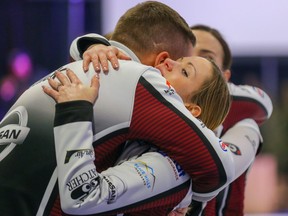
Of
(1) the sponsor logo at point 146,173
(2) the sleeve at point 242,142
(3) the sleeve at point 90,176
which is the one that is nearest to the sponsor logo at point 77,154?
(3) the sleeve at point 90,176

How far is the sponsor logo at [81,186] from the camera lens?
1305 mm

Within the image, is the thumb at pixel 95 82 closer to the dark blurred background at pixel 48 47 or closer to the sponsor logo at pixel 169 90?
the sponsor logo at pixel 169 90

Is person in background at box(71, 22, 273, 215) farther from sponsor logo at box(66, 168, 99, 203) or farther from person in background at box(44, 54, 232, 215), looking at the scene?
sponsor logo at box(66, 168, 99, 203)

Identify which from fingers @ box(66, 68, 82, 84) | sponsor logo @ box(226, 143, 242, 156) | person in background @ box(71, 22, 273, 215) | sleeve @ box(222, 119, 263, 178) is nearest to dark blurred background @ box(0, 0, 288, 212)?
person in background @ box(71, 22, 273, 215)

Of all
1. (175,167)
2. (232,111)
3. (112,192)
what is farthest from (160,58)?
(232,111)

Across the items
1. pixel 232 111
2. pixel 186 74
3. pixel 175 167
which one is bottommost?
pixel 232 111

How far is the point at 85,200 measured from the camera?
4.30ft

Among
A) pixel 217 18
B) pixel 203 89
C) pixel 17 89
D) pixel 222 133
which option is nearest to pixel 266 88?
pixel 217 18

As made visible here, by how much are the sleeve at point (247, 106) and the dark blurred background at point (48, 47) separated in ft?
8.20

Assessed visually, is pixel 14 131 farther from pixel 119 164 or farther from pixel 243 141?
pixel 243 141

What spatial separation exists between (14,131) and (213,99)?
0.44 metres

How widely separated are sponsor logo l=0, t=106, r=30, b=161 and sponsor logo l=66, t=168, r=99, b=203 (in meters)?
0.16

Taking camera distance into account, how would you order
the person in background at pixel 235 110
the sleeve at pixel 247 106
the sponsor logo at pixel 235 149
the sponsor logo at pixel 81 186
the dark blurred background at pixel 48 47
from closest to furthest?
the sponsor logo at pixel 81 186 < the sponsor logo at pixel 235 149 < the person in background at pixel 235 110 < the sleeve at pixel 247 106 < the dark blurred background at pixel 48 47

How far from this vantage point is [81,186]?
4.28 feet
